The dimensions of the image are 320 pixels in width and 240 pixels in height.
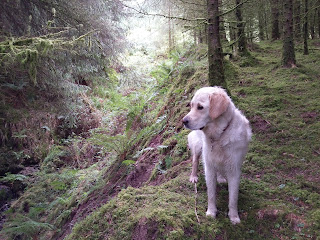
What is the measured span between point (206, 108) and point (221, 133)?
1.17ft

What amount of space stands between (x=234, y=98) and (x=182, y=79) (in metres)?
3.02

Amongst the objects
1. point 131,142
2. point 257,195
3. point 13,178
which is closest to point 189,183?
point 257,195

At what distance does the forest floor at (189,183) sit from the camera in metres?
2.87

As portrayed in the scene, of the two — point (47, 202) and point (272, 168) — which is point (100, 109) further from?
point (272, 168)

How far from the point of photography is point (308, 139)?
15.1 feet

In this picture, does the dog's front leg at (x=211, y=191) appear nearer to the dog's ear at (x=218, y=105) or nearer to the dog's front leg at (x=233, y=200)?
the dog's front leg at (x=233, y=200)

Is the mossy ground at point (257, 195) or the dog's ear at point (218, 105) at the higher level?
the dog's ear at point (218, 105)

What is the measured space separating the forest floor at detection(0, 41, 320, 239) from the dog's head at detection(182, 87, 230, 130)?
3.59ft

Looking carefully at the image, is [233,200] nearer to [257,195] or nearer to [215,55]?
Answer: [257,195]

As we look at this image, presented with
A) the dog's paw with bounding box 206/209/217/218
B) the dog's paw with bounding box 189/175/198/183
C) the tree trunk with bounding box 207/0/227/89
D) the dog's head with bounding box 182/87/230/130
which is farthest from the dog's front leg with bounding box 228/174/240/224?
the tree trunk with bounding box 207/0/227/89

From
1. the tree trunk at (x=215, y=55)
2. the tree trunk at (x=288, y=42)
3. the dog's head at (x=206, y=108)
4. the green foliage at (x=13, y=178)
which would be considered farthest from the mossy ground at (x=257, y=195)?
the green foliage at (x=13, y=178)

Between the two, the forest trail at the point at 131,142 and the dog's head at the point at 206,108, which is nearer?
the dog's head at the point at 206,108

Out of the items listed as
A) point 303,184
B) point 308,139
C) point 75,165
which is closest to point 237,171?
point 303,184

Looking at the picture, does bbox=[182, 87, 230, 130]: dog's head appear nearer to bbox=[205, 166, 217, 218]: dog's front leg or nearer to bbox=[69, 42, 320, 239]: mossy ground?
bbox=[205, 166, 217, 218]: dog's front leg
